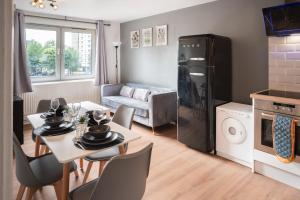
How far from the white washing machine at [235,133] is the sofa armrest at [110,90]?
119 inches

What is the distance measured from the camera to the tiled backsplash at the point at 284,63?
8.61 feet

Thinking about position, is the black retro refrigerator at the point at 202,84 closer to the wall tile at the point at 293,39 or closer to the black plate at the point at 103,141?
the wall tile at the point at 293,39

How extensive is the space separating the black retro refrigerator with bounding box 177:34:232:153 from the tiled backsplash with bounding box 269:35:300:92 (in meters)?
0.64

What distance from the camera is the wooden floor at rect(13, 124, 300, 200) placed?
2.22 meters

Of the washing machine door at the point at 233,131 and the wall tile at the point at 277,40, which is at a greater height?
the wall tile at the point at 277,40

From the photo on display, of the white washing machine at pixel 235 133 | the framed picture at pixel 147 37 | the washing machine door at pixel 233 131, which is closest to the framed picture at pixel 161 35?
the framed picture at pixel 147 37

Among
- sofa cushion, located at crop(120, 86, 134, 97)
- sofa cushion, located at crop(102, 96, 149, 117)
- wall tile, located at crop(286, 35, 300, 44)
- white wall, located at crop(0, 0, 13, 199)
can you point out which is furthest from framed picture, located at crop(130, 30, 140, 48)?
white wall, located at crop(0, 0, 13, 199)

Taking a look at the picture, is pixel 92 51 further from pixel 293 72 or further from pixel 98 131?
pixel 293 72

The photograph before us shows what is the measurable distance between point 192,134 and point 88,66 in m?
3.51

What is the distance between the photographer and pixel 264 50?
3.06 metres

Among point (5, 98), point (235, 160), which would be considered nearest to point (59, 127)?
point (5, 98)

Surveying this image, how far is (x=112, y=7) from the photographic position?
4.16 m

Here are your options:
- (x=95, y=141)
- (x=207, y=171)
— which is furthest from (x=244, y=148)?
(x=95, y=141)

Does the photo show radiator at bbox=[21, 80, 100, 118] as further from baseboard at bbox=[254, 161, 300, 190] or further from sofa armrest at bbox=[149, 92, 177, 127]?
baseboard at bbox=[254, 161, 300, 190]
